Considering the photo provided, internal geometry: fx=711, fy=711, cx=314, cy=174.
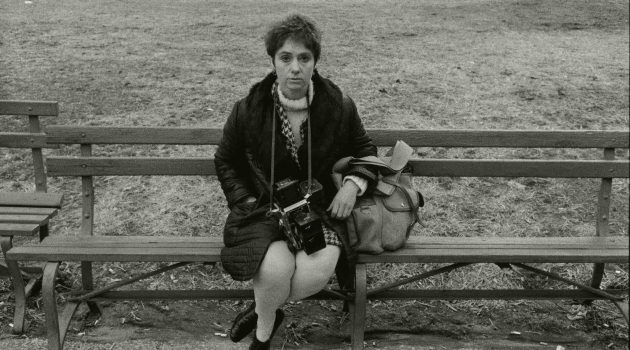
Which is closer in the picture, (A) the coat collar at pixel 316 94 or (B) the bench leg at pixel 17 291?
(A) the coat collar at pixel 316 94

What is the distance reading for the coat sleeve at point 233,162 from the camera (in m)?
3.37

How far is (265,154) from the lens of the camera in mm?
3316

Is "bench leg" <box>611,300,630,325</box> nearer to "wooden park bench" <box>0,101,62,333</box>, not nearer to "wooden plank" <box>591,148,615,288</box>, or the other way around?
"wooden plank" <box>591,148,615,288</box>

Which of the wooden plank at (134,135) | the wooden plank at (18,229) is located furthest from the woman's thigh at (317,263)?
the wooden plank at (18,229)

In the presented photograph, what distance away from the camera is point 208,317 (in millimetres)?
3891

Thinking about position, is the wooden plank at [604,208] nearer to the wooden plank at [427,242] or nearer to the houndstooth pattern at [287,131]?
the wooden plank at [427,242]

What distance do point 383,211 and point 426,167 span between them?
548 mm

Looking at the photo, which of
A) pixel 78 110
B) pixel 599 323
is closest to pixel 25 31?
pixel 78 110

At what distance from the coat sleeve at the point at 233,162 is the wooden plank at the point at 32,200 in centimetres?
102

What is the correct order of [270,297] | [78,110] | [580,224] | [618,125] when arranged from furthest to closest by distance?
[78,110]
[618,125]
[580,224]
[270,297]

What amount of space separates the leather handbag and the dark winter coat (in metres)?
0.05

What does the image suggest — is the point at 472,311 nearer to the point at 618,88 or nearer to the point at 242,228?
the point at 242,228

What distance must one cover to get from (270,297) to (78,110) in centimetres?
380

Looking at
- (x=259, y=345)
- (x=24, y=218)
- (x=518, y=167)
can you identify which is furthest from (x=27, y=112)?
(x=518, y=167)
